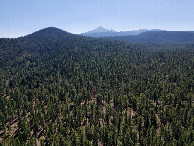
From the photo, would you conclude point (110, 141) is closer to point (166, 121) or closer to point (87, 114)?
point (87, 114)

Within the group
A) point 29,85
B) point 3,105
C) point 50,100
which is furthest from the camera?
point 29,85

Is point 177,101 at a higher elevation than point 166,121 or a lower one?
higher

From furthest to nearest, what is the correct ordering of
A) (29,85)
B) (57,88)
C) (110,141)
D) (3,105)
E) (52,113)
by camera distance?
1. (29,85)
2. (57,88)
3. (3,105)
4. (52,113)
5. (110,141)

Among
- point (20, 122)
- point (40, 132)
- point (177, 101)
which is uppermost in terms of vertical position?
point (177, 101)

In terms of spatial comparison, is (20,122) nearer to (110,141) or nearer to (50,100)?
(50,100)

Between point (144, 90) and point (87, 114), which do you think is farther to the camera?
point (144, 90)

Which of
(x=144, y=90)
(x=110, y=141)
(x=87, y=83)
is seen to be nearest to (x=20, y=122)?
(x=110, y=141)

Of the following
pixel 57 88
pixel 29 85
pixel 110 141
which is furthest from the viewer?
pixel 29 85

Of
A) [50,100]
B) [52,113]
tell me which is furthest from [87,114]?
[50,100]

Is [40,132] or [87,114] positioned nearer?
[40,132]
